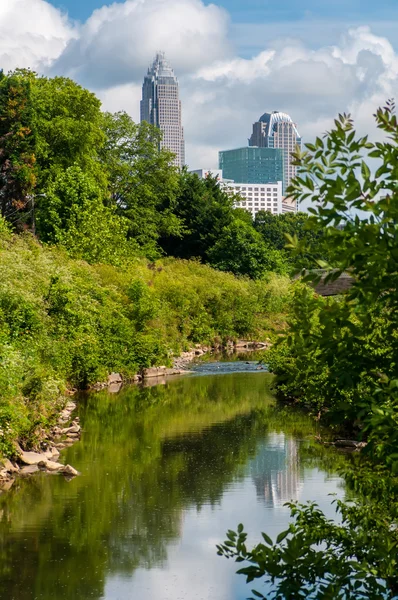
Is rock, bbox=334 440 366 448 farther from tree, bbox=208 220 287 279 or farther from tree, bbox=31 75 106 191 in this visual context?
tree, bbox=208 220 287 279

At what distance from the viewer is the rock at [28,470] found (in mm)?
15737

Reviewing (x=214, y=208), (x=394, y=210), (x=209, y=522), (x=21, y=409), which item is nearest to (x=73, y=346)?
(x=21, y=409)

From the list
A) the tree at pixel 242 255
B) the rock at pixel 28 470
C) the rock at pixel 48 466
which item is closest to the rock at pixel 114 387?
the rock at pixel 48 466

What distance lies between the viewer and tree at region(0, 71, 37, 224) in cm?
4122

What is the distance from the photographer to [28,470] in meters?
15.9

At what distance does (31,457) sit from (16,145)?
27.2m

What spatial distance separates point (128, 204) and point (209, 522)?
141 feet

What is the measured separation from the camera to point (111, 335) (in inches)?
1145

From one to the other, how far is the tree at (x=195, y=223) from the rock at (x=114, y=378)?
95.2 ft

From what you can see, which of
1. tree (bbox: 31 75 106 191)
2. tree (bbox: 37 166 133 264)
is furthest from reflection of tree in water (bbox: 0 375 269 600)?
tree (bbox: 31 75 106 191)

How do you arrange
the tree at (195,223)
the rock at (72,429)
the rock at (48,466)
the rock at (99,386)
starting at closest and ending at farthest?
1. the rock at (48,466)
2. the rock at (72,429)
3. the rock at (99,386)
4. the tree at (195,223)

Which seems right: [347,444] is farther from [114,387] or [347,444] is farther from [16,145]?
[16,145]

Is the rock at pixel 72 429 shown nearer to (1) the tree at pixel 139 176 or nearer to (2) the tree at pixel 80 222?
(2) the tree at pixel 80 222

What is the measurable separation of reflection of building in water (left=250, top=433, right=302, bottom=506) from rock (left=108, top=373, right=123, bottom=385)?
9.59 m
